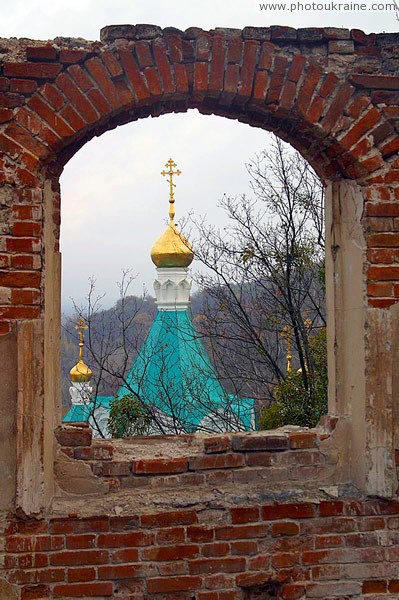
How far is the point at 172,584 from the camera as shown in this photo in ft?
10.9

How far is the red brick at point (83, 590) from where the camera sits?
325 cm

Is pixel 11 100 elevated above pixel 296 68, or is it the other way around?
pixel 296 68

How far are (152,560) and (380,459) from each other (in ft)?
4.12

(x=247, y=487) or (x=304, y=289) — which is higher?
(x=304, y=289)

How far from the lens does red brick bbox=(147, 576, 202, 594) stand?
332 cm

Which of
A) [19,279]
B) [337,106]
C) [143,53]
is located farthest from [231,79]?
[19,279]

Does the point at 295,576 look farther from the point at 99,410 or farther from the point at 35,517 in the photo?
the point at 99,410

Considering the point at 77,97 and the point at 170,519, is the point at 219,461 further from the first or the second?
the point at 77,97

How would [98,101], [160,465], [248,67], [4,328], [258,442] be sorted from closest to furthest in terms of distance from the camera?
1. [4,328]
2. [98,101]
3. [248,67]
4. [160,465]
5. [258,442]

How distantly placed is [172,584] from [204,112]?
248 centimetres

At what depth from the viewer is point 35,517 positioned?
128 inches

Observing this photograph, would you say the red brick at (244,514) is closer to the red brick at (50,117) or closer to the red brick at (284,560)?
the red brick at (284,560)

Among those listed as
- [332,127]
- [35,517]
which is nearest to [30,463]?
[35,517]

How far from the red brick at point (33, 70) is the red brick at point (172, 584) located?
8.32 feet
